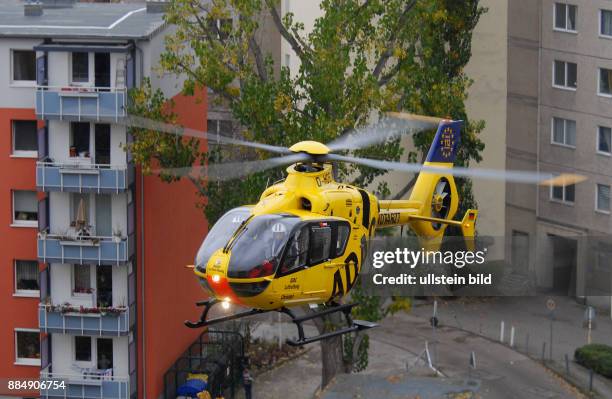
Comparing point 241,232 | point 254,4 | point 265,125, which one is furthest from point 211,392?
point 241,232

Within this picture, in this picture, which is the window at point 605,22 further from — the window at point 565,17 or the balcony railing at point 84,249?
the balcony railing at point 84,249

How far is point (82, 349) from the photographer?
5619 centimetres

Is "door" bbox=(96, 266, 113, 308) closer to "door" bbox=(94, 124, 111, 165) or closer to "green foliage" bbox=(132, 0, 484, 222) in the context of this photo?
"door" bbox=(94, 124, 111, 165)

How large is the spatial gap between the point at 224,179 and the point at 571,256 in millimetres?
18295

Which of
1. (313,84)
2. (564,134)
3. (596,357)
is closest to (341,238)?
(313,84)

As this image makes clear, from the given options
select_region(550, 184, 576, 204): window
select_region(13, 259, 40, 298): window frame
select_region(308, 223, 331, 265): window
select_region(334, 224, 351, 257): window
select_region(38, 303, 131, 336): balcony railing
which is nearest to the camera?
select_region(308, 223, 331, 265): window

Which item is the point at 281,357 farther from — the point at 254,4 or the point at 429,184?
the point at 429,184

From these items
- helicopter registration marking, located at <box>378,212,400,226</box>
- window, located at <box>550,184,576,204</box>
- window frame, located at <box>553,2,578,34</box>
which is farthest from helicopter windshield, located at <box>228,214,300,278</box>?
window, located at <box>550,184,576,204</box>

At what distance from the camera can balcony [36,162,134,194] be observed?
2111 inches

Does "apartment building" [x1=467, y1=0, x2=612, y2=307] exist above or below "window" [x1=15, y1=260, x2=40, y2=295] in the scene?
above

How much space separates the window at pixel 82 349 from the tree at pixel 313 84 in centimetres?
647

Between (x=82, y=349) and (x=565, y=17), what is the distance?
2522 cm

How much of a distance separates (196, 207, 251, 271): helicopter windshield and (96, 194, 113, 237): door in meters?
19.9

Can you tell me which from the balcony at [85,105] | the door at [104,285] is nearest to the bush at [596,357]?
the door at [104,285]
